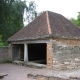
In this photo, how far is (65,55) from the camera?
12258 millimetres

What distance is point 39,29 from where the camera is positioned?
13.7 m

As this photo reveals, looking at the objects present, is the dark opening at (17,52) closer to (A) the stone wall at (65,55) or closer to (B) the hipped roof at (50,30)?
(B) the hipped roof at (50,30)

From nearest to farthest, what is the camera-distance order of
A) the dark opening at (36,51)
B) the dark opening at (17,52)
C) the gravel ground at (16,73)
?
the gravel ground at (16,73), the dark opening at (17,52), the dark opening at (36,51)

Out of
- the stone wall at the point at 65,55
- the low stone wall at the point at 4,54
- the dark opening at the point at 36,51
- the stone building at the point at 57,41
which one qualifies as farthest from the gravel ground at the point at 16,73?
the dark opening at the point at 36,51

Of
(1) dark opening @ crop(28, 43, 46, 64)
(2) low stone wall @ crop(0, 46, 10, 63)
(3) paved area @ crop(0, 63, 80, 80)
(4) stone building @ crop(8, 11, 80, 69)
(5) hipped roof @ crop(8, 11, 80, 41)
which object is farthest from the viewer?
(1) dark opening @ crop(28, 43, 46, 64)

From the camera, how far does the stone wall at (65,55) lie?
1194 cm

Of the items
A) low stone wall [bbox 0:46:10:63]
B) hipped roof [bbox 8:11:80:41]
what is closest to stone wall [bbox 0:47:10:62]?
low stone wall [bbox 0:46:10:63]

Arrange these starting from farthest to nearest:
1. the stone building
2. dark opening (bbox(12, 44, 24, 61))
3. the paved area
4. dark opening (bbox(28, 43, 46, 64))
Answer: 1. dark opening (bbox(28, 43, 46, 64))
2. dark opening (bbox(12, 44, 24, 61))
3. the stone building
4. the paved area

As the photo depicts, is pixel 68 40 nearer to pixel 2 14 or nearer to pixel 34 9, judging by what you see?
pixel 2 14

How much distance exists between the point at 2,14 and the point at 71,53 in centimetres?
1084

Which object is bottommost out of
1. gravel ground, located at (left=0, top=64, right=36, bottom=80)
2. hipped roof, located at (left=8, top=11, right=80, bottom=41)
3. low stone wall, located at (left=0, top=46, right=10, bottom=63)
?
gravel ground, located at (left=0, top=64, right=36, bottom=80)

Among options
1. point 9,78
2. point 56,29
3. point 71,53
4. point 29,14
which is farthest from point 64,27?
point 29,14

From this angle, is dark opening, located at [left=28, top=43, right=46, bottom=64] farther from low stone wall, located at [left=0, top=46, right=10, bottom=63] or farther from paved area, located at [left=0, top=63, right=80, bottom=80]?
paved area, located at [left=0, top=63, right=80, bottom=80]

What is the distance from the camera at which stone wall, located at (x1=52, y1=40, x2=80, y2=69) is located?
11941 millimetres
